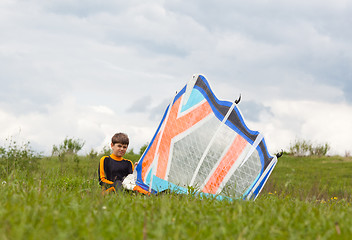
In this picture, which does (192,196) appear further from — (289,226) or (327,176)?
(327,176)

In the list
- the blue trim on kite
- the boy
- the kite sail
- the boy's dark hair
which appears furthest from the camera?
the boy's dark hair

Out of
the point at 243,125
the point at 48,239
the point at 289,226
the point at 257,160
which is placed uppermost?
the point at 243,125

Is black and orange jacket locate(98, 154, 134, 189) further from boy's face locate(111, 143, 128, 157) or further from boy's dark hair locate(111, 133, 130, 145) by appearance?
boy's dark hair locate(111, 133, 130, 145)

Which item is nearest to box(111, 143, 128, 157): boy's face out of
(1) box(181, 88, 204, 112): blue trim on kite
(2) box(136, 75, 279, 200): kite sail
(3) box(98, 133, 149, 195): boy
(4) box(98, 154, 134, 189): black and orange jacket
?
(3) box(98, 133, 149, 195): boy

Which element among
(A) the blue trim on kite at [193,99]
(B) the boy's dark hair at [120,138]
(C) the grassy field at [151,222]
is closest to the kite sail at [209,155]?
(A) the blue trim on kite at [193,99]

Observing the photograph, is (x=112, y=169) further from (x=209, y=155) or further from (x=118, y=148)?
(x=209, y=155)

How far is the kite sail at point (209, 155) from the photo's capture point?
5.48 metres

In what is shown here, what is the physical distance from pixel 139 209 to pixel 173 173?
2161mm

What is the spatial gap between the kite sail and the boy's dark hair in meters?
0.92

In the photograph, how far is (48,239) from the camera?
2.29 metres

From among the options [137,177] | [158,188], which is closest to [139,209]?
[158,188]

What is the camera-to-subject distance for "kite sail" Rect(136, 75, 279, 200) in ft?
18.0

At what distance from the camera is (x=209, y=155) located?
5527mm

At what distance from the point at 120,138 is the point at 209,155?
1.91 metres
